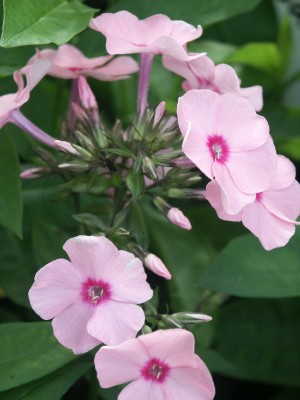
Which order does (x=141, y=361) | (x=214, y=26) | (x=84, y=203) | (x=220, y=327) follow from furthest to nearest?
(x=214, y=26), (x=220, y=327), (x=84, y=203), (x=141, y=361)

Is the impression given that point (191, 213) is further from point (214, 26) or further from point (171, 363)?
point (171, 363)

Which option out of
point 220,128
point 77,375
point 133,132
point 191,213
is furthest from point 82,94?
point 191,213

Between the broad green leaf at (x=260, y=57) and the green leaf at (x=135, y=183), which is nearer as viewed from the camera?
the green leaf at (x=135, y=183)

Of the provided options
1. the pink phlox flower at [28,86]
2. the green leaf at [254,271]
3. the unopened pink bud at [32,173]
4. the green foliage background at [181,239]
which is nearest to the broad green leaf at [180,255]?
the green foliage background at [181,239]

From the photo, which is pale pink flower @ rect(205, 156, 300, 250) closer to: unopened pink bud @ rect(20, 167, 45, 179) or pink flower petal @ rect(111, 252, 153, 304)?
pink flower petal @ rect(111, 252, 153, 304)

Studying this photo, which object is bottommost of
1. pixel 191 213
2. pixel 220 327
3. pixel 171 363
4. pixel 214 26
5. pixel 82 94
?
pixel 220 327

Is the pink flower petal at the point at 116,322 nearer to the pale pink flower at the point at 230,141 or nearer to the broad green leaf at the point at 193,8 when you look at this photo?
the pale pink flower at the point at 230,141

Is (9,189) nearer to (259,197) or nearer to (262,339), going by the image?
(259,197)
